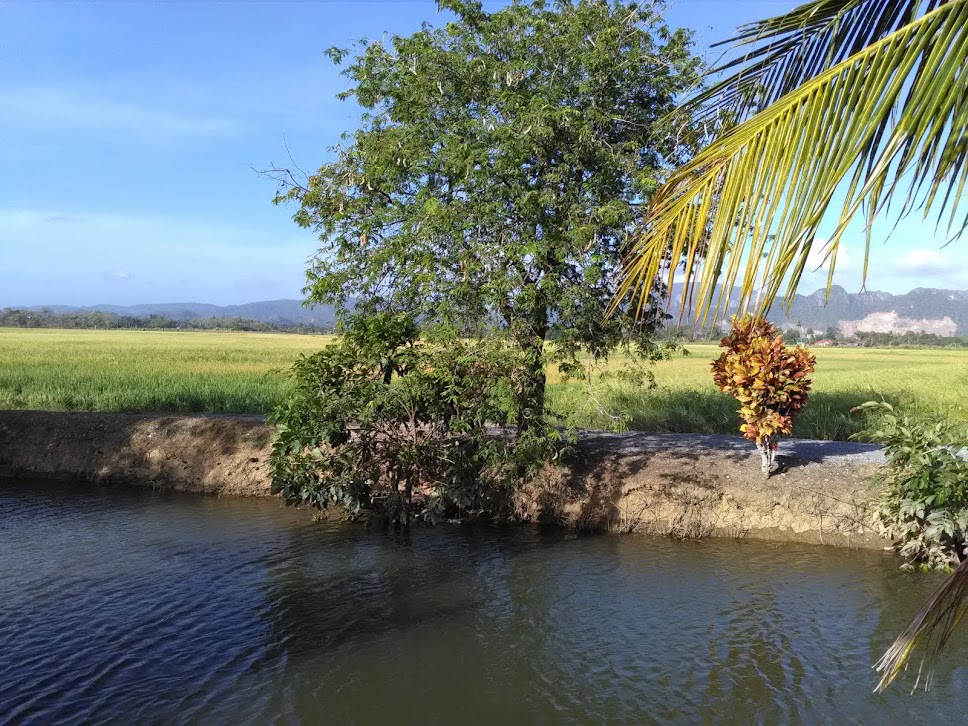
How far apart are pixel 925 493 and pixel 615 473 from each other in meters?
4.14

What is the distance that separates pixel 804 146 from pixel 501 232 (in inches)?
350

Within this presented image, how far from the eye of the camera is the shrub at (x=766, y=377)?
10.2 meters

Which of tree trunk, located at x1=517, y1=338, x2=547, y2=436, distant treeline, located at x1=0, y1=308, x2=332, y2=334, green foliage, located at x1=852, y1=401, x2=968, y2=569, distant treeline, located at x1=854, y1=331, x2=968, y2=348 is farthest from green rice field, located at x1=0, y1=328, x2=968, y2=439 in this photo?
distant treeline, located at x1=0, y1=308, x2=332, y2=334

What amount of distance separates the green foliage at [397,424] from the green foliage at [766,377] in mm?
2824

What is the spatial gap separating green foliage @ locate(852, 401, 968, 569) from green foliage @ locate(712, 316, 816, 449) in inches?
43.9

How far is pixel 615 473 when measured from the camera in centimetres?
1151

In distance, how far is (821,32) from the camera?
2596mm

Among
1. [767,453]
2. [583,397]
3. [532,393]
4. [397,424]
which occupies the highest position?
[532,393]

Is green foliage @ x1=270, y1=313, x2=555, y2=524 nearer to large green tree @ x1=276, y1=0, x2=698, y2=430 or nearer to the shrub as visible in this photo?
large green tree @ x1=276, y1=0, x2=698, y2=430

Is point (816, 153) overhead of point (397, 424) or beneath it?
overhead

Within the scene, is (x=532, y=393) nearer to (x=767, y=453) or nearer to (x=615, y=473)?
(x=615, y=473)

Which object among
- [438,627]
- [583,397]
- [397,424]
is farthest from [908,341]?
Answer: [438,627]

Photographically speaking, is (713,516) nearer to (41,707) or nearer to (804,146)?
(41,707)

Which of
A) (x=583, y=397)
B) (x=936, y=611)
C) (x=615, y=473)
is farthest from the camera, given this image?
(x=583, y=397)
